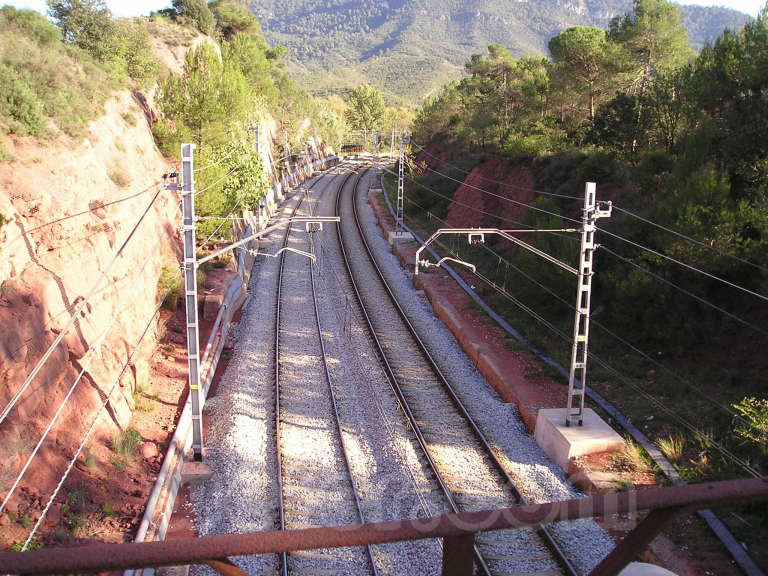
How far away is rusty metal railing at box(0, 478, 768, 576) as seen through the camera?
1.72m

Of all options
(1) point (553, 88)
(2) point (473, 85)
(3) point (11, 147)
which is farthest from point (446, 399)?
(2) point (473, 85)

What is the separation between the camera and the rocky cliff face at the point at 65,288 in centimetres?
1038

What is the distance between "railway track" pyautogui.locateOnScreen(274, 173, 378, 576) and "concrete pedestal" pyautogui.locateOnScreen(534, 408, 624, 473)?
14.5 ft

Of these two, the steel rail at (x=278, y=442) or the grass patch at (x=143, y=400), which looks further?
the grass patch at (x=143, y=400)

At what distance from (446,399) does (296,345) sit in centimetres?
593

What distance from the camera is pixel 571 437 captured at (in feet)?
40.0

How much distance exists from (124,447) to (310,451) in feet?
12.5

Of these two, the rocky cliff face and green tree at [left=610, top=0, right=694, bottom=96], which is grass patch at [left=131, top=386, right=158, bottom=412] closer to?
the rocky cliff face

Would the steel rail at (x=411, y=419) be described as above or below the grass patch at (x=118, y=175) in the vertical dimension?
below

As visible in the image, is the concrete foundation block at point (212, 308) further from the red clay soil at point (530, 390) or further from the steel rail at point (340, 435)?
the red clay soil at point (530, 390)

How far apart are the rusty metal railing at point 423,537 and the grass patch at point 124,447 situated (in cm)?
1096

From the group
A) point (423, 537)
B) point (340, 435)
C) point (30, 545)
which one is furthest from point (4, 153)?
point (423, 537)

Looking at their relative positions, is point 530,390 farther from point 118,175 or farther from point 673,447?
point 118,175

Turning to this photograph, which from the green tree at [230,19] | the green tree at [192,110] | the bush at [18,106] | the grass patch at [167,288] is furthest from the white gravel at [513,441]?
the green tree at [230,19]
